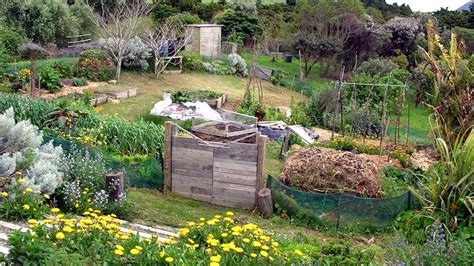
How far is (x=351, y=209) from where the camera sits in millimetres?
8133

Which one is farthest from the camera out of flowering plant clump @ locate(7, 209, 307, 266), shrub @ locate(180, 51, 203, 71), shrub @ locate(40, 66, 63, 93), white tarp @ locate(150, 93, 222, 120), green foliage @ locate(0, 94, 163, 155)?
shrub @ locate(180, 51, 203, 71)

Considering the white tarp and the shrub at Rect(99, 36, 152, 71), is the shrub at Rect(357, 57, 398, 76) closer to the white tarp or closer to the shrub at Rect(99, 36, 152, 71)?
the shrub at Rect(99, 36, 152, 71)

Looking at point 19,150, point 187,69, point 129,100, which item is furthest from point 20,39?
point 19,150

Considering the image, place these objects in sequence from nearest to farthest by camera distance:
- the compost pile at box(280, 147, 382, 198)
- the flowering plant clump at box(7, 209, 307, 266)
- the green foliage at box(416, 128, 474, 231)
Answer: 1. the flowering plant clump at box(7, 209, 307, 266)
2. the green foliage at box(416, 128, 474, 231)
3. the compost pile at box(280, 147, 382, 198)

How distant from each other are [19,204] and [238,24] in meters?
31.6

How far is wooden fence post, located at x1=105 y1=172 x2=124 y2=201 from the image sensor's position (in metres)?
7.36

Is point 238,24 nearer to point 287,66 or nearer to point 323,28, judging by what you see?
point 287,66

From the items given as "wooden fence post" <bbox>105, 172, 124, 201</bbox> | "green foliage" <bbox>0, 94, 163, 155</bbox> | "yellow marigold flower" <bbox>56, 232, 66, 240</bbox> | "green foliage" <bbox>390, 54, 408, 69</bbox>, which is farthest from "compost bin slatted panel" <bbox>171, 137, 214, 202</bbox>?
"green foliage" <bbox>390, 54, 408, 69</bbox>

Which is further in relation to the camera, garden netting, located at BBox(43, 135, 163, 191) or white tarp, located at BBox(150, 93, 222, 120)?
white tarp, located at BBox(150, 93, 222, 120)

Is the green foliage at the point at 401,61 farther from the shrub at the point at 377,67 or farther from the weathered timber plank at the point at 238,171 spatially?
the weathered timber plank at the point at 238,171

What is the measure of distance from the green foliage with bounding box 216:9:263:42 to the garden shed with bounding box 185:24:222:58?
765cm

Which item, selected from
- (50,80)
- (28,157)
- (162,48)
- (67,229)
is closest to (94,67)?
(50,80)

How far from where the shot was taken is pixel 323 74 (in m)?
31.3

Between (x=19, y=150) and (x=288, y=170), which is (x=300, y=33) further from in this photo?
(x=19, y=150)
